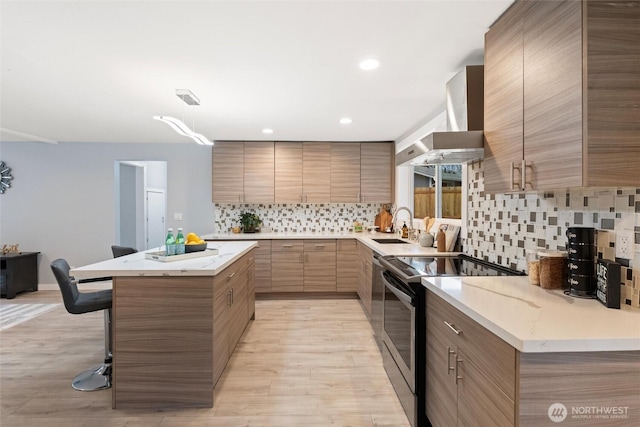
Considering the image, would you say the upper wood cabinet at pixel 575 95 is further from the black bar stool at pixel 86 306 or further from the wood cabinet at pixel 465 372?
the black bar stool at pixel 86 306

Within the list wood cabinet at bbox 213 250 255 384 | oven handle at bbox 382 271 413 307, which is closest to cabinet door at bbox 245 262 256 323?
wood cabinet at bbox 213 250 255 384

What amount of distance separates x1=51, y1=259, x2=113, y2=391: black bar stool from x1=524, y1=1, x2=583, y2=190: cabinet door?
8.86ft

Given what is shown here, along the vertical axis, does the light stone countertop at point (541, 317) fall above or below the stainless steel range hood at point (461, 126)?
below

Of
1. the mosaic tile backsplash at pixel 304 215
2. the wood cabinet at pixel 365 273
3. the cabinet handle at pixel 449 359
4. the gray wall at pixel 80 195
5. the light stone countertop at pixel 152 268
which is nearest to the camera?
the cabinet handle at pixel 449 359

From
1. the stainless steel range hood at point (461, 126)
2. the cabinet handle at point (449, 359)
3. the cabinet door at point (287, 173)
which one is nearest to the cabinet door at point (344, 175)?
the cabinet door at point (287, 173)

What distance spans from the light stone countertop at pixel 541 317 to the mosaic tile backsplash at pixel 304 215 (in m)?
3.63

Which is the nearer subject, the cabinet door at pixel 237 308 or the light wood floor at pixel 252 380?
the light wood floor at pixel 252 380

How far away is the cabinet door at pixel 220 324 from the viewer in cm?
213

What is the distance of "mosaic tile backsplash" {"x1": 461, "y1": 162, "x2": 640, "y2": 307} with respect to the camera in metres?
1.33

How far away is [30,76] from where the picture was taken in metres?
2.54

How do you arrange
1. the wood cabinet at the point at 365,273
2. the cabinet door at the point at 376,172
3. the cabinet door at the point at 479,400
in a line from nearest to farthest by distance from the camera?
the cabinet door at the point at 479,400 < the wood cabinet at the point at 365,273 < the cabinet door at the point at 376,172

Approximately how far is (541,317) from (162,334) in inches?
78.2

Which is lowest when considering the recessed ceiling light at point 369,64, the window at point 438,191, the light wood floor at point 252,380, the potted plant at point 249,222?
the light wood floor at point 252,380

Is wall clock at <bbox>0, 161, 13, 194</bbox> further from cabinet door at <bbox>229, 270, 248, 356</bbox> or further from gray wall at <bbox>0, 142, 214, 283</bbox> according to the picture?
cabinet door at <bbox>229, 270, 248, 356</bbox>
